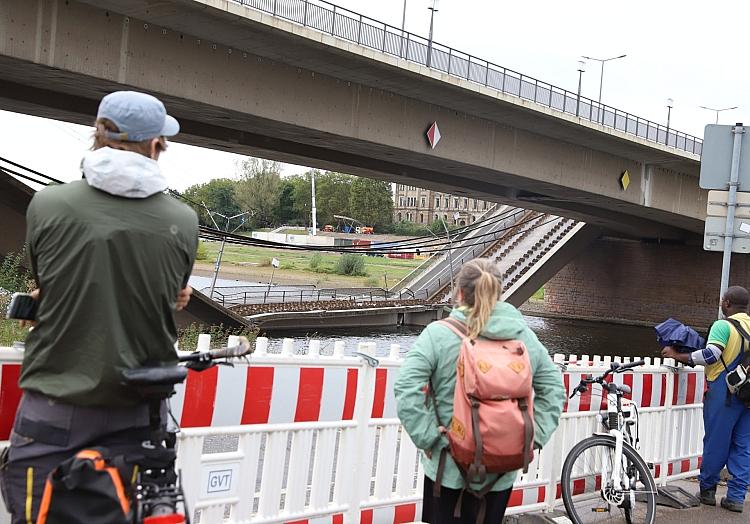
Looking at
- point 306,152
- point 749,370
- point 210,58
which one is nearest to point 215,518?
point 749,370

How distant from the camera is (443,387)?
4207 mm

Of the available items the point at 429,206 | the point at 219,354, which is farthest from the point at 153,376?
the point at 429,206

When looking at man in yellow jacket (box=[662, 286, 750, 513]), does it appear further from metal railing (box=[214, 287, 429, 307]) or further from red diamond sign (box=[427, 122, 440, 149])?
metal railing (box=[214, 287, 429, 307])

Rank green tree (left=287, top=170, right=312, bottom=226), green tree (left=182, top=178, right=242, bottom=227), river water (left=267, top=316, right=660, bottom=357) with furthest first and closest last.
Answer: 1. green tree (left=287, top=170, right=312, bottom=226)
2. green tree (left=182, top=178, right=242, bottom=227)
3. river water (left=267, top=316, right=660, bottom=357)

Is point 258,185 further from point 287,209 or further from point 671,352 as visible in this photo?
point 671,352

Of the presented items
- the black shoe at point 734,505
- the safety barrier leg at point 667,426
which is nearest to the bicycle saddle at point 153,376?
the black shoe at point 734,505

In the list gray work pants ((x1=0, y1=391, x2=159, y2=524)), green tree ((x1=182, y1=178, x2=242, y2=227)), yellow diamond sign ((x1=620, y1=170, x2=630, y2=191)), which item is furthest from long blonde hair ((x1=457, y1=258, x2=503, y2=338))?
green tree ((x1=182, y1=178, x2=242, y2=227))

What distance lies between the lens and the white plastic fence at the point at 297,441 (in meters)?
4.86

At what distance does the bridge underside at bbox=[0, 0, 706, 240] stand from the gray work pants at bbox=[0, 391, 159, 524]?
14.1 metres

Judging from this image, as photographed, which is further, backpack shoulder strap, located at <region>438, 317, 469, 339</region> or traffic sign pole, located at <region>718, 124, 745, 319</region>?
traffic sign pole, located at <region>718, 124, 745, 319</region>

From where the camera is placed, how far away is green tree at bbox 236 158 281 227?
372 ft

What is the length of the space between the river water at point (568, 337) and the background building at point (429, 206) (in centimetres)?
9074

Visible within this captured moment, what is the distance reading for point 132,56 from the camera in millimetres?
17609

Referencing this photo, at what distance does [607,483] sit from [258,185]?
108294mm
